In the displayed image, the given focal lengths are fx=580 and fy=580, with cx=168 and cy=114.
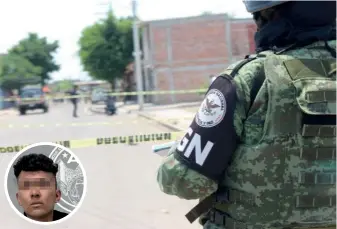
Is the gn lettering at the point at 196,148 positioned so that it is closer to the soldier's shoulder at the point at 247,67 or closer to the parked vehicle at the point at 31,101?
the soldier's shoulder at the point at 247,67

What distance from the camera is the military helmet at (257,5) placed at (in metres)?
1.68

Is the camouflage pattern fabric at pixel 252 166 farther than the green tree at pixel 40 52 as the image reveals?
No

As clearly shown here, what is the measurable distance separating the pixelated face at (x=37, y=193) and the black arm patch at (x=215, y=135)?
1.49 ft

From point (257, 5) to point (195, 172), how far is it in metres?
0.52

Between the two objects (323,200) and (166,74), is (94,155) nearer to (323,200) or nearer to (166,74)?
(323,200)

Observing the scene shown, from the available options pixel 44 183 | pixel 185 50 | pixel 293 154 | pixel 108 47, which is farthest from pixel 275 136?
pixel 108 47

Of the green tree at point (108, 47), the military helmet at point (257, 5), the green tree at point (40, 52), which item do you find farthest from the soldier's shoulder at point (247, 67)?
the green tree at point (40, 52)

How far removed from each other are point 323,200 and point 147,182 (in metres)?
6.09

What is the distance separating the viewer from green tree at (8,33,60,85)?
230 ft

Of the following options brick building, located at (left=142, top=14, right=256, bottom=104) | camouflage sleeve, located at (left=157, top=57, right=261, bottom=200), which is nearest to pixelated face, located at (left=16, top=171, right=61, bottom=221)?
camouflage sleeve, located at (left=157, top=57, right=261, bottom=200)

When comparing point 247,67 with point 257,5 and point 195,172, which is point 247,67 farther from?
point 195,172

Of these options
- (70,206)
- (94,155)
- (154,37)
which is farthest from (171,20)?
(70,206)

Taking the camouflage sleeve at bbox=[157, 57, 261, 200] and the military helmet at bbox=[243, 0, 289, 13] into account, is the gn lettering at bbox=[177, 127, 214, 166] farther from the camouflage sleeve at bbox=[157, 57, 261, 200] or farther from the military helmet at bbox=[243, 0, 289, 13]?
the military helmet at bbox=[243, 0, 289, 13]

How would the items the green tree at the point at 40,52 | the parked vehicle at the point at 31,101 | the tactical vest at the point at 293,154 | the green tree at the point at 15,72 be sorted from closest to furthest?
the tactical vest at the point at 293,154 < the parked vehicle at the point at 31,101 < the green tree at the point at 15,72 < the green tree at the point at 40,52
